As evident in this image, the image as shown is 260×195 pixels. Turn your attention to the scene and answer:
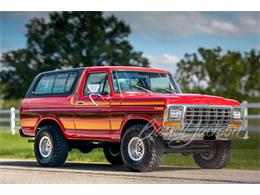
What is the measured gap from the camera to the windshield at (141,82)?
10969 millimetres

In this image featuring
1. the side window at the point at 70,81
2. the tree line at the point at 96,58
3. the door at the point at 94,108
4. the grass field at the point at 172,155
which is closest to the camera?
the door at the point at 94,108

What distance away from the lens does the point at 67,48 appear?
23188 millimetres

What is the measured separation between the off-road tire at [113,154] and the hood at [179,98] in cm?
191

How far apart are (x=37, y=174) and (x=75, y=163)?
7.52 feet

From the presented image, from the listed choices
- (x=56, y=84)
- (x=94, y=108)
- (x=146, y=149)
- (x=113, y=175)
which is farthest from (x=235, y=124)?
(x=56, y=84)

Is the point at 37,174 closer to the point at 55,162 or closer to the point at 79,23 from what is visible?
the point at 55,162

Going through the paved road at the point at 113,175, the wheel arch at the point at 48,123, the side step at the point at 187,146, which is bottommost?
the paved road at the point at 113,175

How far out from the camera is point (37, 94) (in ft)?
41.2

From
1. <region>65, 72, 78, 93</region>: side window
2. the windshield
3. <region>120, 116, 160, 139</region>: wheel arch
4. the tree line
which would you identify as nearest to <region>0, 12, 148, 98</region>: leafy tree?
the tree line

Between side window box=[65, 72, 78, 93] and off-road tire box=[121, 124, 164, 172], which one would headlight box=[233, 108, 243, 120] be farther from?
side window box=[65, 72, 78, 93]

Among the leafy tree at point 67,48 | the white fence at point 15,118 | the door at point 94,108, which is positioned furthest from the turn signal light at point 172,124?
the leafy tree at point 67,48

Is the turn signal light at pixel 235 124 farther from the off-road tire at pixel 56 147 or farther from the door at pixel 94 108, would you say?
the off-road tire at pixel 56 147

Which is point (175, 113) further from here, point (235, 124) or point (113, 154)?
point (113, 154)

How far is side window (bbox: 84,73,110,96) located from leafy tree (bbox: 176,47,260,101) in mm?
8134
